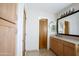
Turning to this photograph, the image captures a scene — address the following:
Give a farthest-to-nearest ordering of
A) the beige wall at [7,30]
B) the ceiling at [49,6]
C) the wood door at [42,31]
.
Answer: the wood door at [42,31], the ceiling at [49,6], the beige wall at [7,30]

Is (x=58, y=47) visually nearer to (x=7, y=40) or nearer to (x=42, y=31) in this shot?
(x=42, y=31)

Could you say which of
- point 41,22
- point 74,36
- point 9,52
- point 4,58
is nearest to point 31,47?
point 41,22

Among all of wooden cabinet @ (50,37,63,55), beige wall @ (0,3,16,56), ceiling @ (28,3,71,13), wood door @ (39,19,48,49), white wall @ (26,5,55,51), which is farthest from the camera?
wood door @ (39,19,48,49)

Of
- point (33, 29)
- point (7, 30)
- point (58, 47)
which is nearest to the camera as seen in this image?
point (7, 30)

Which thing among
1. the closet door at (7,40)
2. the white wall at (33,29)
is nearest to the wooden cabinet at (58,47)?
the white wall at (33,29)

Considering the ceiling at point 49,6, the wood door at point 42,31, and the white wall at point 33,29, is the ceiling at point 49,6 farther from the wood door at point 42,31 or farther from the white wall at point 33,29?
the wood door at point 42,31

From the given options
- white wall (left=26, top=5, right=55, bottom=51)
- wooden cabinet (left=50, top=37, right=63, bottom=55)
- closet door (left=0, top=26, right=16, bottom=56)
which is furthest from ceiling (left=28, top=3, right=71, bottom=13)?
closet door (left=0, top=26, right=16, bottom=56)

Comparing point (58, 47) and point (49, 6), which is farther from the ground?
point (49, 6)

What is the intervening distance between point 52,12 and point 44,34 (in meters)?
1.32

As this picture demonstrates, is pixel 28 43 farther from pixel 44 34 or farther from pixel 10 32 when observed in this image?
pixel 10 32

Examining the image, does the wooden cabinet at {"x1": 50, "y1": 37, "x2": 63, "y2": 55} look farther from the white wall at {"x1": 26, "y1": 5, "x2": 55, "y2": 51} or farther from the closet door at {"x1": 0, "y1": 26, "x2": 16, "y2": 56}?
the closet door at {"x1": 0, "y1": 26, "x2": 16, "y2": 56}

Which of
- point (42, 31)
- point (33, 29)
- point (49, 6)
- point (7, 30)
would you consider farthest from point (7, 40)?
point (42, 31)

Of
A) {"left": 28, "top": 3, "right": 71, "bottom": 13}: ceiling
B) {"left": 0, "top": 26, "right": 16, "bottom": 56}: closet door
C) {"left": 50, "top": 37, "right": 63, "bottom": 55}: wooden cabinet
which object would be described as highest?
{"left": 28, "top": 3, "right": 71, "bottom": 13}: ceiling

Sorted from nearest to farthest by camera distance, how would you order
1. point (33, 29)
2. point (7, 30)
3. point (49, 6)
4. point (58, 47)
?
point (7, 30) → point (58, 47) → point (49, 6) → point (33, 29)
